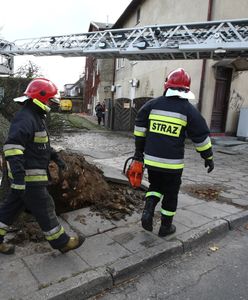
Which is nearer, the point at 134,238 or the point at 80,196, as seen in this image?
the point at 134,238

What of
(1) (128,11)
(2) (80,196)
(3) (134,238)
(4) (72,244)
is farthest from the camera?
(1) (128,11)

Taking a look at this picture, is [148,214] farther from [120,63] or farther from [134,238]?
[120,63]

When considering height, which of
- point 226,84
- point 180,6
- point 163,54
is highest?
point 180,6

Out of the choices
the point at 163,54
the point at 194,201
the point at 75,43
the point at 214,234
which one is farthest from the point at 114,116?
the point at 214,234

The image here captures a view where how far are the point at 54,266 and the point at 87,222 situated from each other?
107 centimetres

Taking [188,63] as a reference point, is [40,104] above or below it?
below

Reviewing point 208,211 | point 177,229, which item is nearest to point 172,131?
point 177,229

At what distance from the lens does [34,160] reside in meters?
3.00

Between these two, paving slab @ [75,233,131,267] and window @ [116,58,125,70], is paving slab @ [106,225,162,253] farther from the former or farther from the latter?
window @ [116,58,125,70]

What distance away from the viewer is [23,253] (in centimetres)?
323

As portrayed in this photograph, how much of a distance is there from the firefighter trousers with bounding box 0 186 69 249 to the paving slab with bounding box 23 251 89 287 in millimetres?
153

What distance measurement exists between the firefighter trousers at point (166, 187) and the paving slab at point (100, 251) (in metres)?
0.76

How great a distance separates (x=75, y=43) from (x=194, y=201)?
11802 mm

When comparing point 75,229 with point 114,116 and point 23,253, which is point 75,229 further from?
point 114,116
